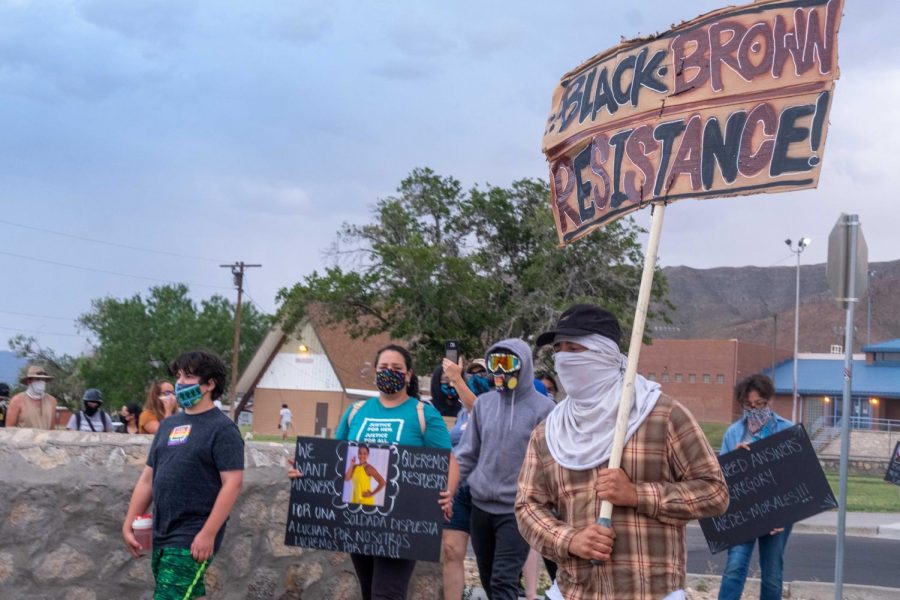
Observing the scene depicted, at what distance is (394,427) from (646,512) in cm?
299

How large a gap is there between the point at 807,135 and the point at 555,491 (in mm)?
1745

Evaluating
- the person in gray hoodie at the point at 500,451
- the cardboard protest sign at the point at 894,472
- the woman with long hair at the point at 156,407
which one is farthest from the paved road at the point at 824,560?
the woman with long hair at the point at 156,407

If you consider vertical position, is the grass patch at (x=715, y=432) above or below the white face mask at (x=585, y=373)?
below

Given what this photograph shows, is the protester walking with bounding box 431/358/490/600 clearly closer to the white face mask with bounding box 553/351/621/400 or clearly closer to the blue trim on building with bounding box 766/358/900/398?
the white face mask with bounding box 553/351/621/400

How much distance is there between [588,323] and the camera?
12.9 feet

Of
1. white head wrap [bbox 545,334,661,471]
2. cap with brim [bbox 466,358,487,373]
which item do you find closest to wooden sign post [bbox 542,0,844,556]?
white head wrap [bbox 545,334,661,471]

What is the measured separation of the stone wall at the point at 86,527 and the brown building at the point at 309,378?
174 feet

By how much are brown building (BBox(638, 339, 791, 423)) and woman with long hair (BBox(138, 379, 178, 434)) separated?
66.1 metres

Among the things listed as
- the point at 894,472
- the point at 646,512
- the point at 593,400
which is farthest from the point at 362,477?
the point at 894,472

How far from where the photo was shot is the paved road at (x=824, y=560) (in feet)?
38.4

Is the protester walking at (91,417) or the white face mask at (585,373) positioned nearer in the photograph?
the white face mask at (585,373)

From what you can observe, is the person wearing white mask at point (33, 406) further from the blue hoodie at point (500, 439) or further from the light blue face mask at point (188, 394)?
the light blue face mask at point (188, 394)

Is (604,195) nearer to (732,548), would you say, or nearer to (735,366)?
(732,548)

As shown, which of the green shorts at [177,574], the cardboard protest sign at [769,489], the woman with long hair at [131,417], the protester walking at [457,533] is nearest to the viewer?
the green shorts at [177,574]
